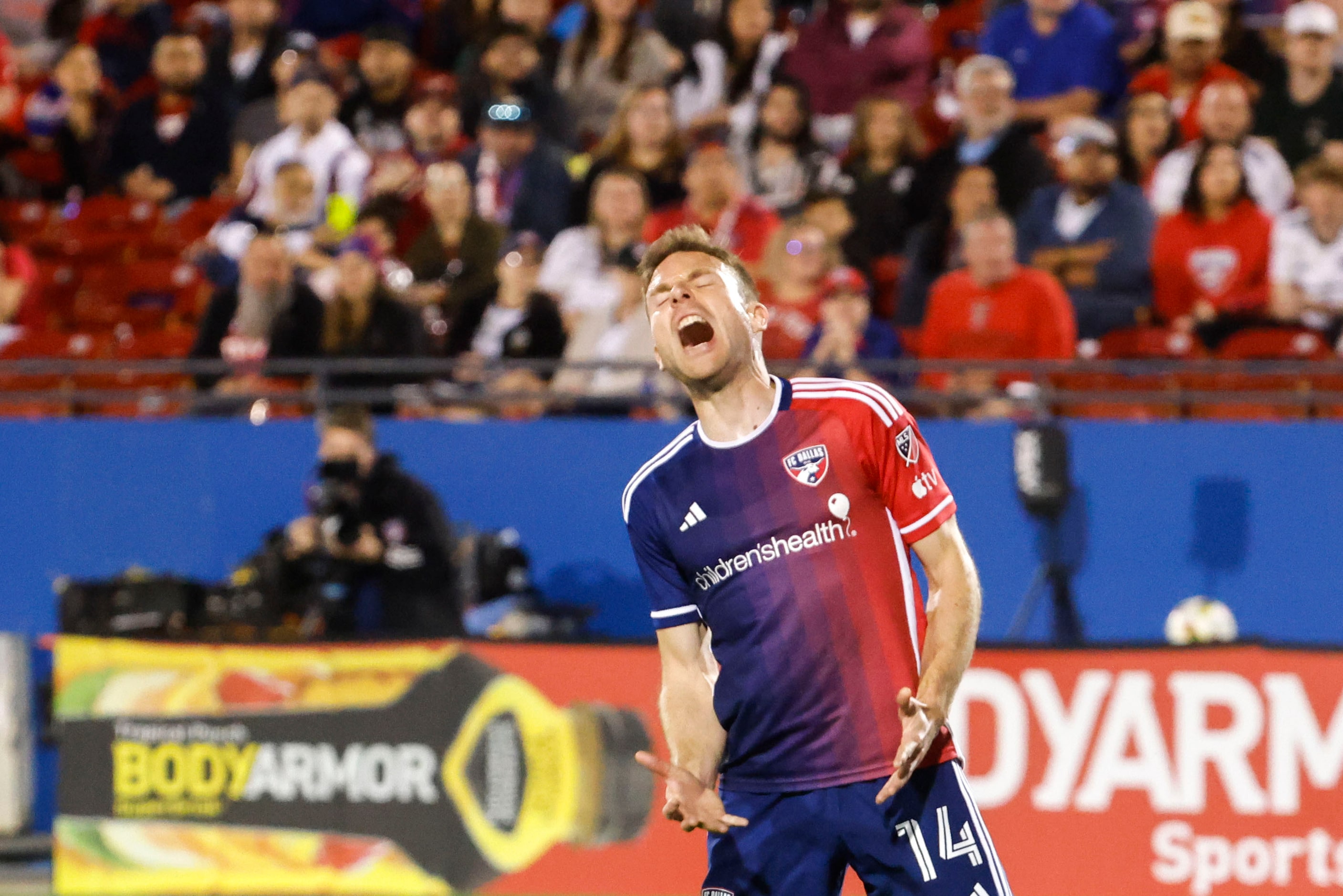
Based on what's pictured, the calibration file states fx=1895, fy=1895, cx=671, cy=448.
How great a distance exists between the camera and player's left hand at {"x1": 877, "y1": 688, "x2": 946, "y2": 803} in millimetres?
4277

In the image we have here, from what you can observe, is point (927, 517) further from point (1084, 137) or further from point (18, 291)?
point (18, 291)

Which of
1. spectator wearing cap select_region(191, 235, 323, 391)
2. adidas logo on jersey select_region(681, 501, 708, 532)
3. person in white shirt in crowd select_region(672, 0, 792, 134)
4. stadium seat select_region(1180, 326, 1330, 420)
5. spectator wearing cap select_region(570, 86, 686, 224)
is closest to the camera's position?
adidas logo on jersey select_region(681, 501, 708, 532)

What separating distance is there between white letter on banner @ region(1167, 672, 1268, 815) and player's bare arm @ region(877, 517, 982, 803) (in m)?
Result: 3.74

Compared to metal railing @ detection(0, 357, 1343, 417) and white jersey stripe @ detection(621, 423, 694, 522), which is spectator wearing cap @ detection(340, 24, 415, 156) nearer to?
metal railing @ detection(0, 357, 1343, 417)

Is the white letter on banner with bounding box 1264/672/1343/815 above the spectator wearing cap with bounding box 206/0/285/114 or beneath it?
beneath

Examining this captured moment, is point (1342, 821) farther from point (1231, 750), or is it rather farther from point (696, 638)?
point (696, 638)

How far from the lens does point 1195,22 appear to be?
10.8 metres

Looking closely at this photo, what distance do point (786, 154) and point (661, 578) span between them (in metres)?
6.74

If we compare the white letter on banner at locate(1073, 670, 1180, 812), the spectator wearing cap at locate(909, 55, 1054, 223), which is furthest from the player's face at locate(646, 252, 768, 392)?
the spectator wearing cap at locate(909, 55, 1054, 223)

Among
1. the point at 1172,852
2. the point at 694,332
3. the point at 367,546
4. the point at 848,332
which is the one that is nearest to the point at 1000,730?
the point at 1172,852

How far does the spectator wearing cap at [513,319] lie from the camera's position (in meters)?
10.3

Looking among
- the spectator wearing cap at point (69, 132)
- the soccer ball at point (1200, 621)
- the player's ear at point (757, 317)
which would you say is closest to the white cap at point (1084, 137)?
the soccer ball at point (1200, 621)

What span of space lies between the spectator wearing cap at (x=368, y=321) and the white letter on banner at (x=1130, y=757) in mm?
4408

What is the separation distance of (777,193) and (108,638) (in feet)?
15.0
